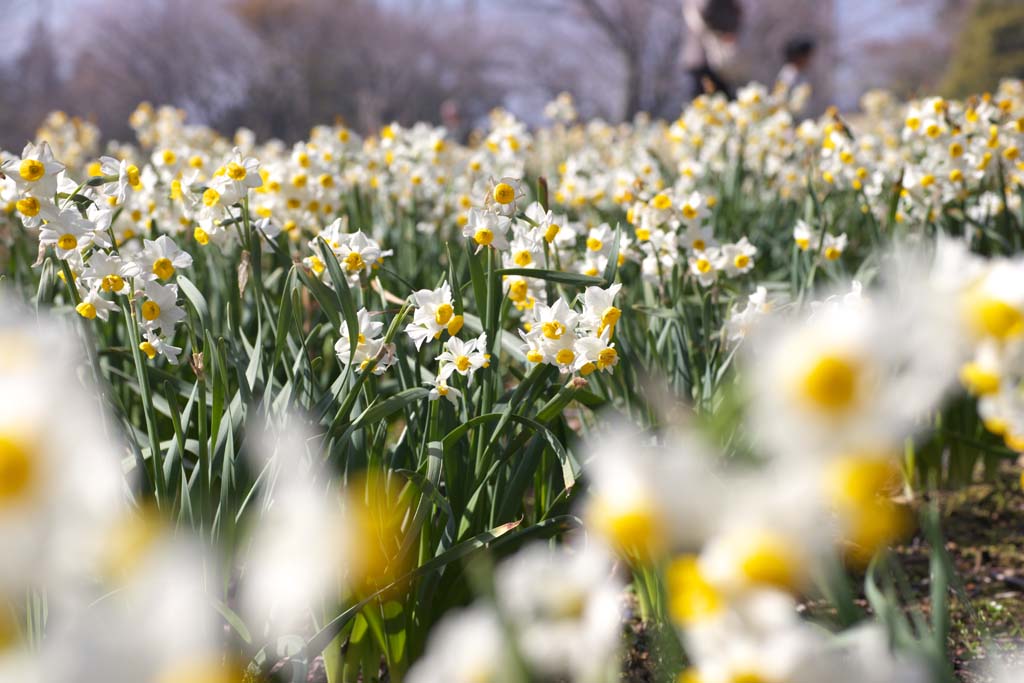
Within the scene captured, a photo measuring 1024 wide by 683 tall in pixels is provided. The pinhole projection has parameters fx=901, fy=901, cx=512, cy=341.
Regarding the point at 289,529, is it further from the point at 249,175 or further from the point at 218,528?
the point at 249,175

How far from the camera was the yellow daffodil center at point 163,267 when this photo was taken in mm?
1784

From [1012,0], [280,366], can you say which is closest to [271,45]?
[1012,0]

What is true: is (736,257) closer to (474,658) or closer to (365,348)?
(365,348)

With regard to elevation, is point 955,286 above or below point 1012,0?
below

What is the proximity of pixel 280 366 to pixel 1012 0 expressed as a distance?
22727 millimetres

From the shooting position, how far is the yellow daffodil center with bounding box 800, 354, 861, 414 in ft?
1.70

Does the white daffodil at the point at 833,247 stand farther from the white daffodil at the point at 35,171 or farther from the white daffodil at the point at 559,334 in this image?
the white daffodil at the point at 35,171

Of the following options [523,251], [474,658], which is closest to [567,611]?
[474,658]

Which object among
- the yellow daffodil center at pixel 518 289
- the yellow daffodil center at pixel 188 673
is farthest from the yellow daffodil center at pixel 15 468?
the yellow daffodil center at pixel 518 289

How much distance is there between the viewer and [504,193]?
1767 millimetres

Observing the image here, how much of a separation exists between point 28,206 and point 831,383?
1599mm

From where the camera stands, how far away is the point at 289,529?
554 mm

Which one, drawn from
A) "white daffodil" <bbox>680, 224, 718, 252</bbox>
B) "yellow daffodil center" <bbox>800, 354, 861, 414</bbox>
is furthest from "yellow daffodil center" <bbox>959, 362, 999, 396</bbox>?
"white daffodil" <bbox>680, 224, 718, 252</bbox>

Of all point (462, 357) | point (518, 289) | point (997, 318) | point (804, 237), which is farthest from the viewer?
point (804, 237)
